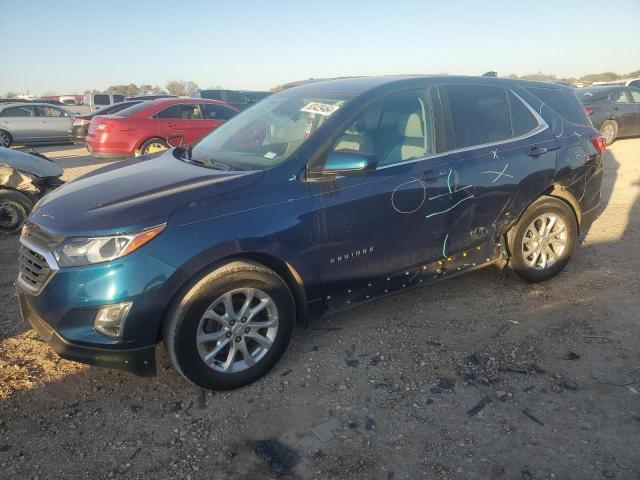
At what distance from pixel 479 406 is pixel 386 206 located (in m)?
1.35

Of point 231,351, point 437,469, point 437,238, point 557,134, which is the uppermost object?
point 557,134

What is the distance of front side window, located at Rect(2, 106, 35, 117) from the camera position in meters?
→ 15.1

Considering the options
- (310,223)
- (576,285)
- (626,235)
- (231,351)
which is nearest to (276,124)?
(310,223)

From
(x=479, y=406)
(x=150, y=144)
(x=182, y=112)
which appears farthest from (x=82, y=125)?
(x=479, y=406)

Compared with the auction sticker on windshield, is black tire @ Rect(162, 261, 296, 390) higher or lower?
lower

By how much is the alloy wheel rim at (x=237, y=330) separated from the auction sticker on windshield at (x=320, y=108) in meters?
1.32

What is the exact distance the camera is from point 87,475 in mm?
2344

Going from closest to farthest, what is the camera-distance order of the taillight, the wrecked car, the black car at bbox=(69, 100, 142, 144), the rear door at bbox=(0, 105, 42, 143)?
the taillight → the wrecked car → the black car at bbox=(69, 100, 142, 144) → the rear door at bbox=(0, 105, 42, 143)

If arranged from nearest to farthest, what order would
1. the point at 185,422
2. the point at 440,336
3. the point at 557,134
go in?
the point at 185,422
the point at 440,336
the point at 557,134

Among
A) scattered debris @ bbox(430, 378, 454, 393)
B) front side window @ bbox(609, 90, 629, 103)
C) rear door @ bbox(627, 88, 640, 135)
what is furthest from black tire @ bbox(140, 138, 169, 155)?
rear door @ bbox(627, 88, 640, 135)

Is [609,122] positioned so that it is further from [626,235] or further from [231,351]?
[231,351]

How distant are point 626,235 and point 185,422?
5.41 metres

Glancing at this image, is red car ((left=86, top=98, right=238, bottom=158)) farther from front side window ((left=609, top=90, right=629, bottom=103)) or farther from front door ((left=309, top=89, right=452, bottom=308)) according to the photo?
front side window ((left=609, top=90, right=629, bottom=103))

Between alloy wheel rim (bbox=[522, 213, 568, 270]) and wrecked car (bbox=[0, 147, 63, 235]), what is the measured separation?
5656mm
